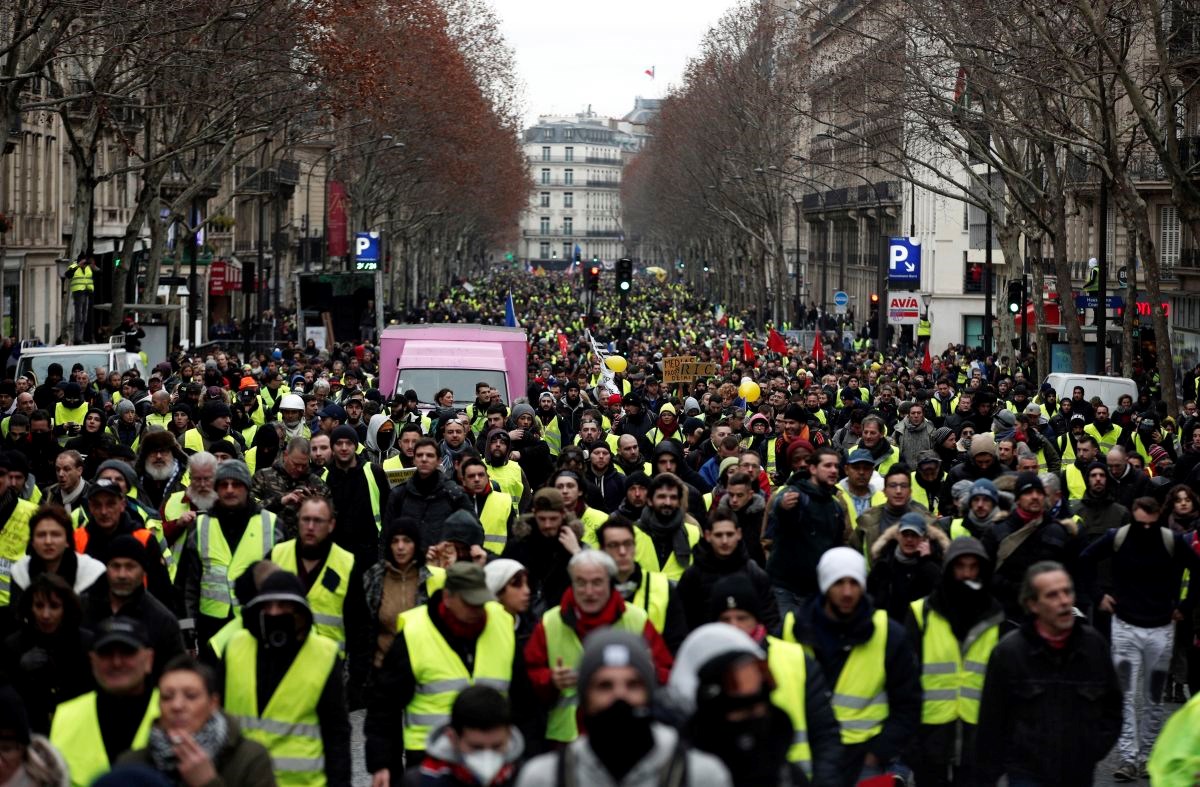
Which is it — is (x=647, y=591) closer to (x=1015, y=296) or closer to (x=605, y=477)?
(x=605, y=477)

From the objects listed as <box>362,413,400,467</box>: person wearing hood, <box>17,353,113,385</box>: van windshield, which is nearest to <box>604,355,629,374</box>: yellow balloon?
<box>17,353,113,385</box>: van windshield

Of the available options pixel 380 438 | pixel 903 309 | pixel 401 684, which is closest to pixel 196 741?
pixel 401 684

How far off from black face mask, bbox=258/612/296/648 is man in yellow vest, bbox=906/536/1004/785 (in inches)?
95.7

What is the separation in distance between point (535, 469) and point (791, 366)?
2321cm

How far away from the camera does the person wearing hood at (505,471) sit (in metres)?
13.5

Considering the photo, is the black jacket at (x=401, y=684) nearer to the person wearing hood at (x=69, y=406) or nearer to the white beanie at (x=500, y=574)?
the white beanie at (x=500, y=574)

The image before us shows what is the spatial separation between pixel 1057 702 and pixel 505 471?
670 centimetres

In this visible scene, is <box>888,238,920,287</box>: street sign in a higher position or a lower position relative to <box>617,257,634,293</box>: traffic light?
higher

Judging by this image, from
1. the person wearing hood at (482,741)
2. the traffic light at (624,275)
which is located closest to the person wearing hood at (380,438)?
the person wearing hood at (482,741)

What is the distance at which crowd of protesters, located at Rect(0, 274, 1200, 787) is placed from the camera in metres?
5.76

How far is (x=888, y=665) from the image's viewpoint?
7.47 metres

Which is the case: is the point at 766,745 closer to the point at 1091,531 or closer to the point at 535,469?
the point at 1091,531

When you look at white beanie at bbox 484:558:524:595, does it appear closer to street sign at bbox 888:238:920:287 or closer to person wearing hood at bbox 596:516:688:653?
person wearing hood at bbox 596:516:688:653

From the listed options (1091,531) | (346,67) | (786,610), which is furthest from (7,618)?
(346,67)
